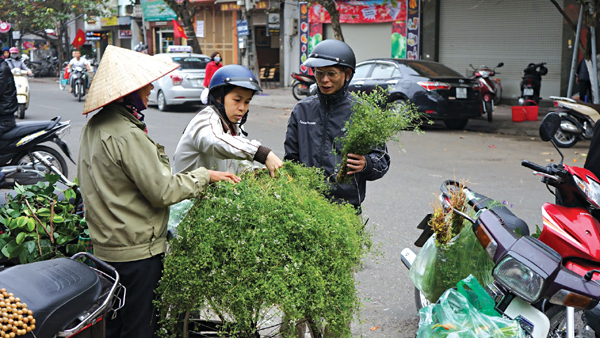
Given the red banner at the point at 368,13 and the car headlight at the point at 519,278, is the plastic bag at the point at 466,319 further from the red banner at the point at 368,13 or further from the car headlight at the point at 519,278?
the red banner at the point at 368,13

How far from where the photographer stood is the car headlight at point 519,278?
2.55 metres

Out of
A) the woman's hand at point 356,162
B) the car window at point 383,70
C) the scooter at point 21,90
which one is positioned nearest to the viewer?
the woman's hand at point 356,162

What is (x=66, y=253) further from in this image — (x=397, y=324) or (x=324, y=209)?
(x=397, y=324)

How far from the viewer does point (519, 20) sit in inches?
666

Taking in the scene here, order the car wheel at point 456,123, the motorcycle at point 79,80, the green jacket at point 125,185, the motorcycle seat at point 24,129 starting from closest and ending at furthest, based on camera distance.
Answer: the green jacket at point 125,185
the motorcycle seat at point 24,129
the car wheel at point 456,123
the motorcycle at point 79,80

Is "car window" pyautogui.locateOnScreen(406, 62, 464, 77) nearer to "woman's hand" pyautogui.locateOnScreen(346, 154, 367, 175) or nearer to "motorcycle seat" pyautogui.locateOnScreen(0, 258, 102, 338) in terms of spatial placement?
"woman's hand" pyautogui.locateOnScreen(346, 154, 367, 175)

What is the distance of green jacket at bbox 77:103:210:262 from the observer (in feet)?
8.05

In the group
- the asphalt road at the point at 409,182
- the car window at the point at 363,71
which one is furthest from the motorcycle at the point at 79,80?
the car window at the point at 363,71

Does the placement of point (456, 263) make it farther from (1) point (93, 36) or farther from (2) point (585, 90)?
(1) point (93, 36)

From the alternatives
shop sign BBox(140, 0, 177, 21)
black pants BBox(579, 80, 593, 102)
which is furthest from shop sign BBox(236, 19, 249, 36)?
black pants BBox(579, 80, 593, 102)

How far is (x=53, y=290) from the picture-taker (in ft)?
7.06

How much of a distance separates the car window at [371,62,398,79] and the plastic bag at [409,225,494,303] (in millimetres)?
10086

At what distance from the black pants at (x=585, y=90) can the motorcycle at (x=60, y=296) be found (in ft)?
46.9

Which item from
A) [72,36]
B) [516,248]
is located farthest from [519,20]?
[72,36]
